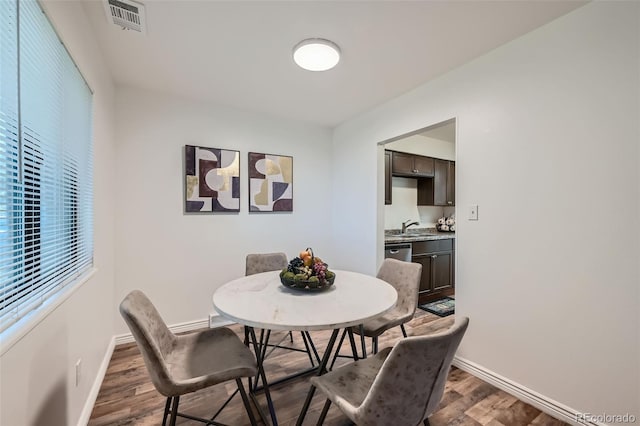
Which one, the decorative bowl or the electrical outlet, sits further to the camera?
the decorative bowl

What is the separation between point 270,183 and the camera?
3.34m

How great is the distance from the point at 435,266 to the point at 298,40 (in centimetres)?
322

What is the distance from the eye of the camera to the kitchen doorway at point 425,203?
12.2ft

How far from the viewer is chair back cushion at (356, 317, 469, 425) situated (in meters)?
0.93

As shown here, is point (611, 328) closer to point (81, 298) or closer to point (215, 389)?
point (215, 389)

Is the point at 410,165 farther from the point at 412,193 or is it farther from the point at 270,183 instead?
the point at 270,183

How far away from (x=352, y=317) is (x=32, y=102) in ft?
5.24

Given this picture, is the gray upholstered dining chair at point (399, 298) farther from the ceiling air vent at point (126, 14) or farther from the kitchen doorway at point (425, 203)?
the ceiling air vent at point (126, 14)

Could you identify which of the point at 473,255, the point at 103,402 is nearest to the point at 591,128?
the point at 473,255

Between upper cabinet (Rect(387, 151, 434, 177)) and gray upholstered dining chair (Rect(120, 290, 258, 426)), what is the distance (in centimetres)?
302

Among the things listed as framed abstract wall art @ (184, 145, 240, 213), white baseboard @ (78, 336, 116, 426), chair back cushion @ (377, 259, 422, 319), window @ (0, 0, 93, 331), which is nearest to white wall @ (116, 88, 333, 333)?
framed abstract wall art @ (184, 145, 240, 213)

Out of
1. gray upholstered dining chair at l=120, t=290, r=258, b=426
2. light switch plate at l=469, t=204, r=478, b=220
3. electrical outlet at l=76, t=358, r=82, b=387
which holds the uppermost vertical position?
light switch plate at l=469, t=204, r=478, b=220

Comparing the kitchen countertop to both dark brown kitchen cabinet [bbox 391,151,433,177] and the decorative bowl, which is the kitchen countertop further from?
the decorative bowl

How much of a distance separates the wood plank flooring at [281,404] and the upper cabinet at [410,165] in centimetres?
252
